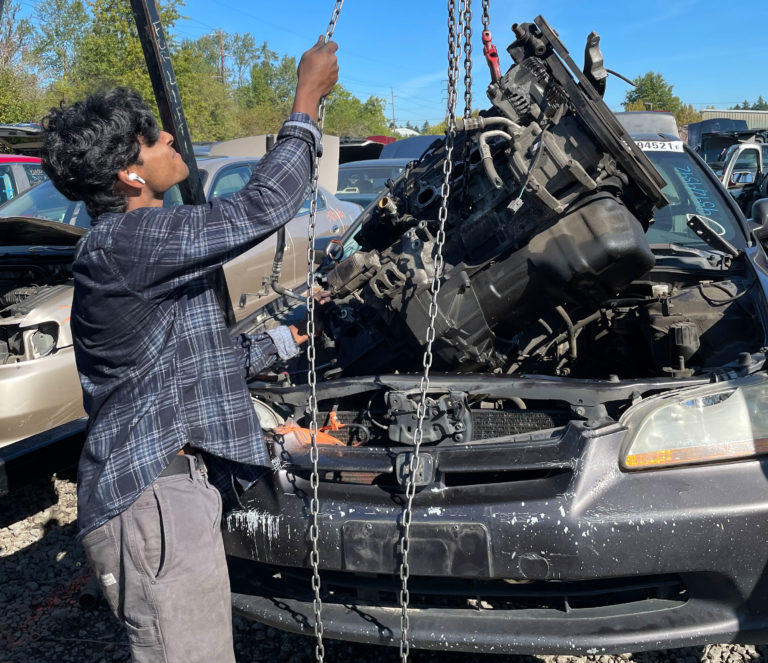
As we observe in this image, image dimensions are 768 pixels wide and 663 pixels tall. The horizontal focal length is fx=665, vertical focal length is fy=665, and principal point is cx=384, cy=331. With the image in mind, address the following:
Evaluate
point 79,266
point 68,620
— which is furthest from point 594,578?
point 68,620

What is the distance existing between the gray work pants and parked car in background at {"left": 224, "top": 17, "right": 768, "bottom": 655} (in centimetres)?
41

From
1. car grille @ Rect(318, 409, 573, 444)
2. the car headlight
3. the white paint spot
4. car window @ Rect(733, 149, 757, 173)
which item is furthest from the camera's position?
car window @ Rect(733, 149, 757, 173)

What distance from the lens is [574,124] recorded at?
2736 mm

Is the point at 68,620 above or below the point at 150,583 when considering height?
below

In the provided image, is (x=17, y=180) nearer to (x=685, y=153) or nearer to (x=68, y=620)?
(x=68, y=620)

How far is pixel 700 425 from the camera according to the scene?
2160 mm

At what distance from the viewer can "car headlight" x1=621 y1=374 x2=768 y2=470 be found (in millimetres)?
2102

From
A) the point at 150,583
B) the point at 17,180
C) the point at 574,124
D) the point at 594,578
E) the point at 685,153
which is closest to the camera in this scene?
the point at 150,583

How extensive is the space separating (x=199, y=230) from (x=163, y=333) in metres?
0.33

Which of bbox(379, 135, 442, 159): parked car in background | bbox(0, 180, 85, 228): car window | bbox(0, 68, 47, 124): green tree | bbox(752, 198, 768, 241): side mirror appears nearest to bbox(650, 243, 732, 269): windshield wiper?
bbox(752, 198, 768, 241): side mirror

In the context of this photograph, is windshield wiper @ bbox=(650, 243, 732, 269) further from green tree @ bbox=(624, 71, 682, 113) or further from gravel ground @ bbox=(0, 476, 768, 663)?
green tree @ bbox=(624, 71, 682, 113)

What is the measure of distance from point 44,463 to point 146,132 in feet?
7.79

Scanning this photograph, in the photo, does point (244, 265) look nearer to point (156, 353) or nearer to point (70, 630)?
point (70, 630)

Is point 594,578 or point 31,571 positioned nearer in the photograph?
point 594,578
